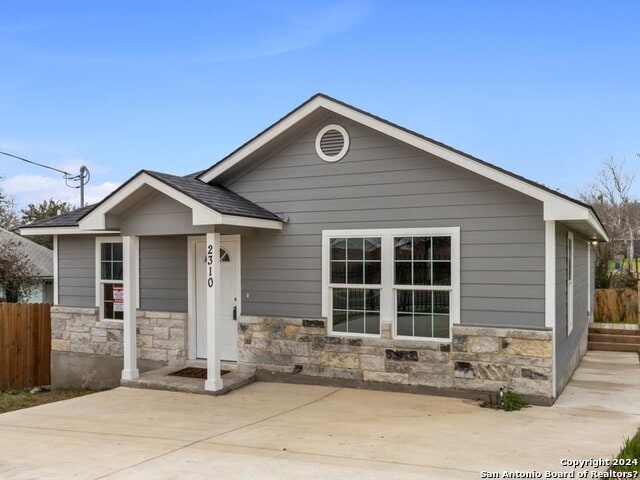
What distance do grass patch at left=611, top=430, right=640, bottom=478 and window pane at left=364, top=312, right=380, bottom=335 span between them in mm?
3486

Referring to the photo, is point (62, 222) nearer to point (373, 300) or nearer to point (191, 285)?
point (191, 285)

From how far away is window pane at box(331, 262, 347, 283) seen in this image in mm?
8062

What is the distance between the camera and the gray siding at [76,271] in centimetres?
1037

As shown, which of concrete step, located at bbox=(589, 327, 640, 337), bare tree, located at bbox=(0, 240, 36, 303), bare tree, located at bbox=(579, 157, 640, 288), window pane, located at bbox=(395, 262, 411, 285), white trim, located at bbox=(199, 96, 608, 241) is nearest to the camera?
white trim, located at bbox=(199, 96, 608, 241)

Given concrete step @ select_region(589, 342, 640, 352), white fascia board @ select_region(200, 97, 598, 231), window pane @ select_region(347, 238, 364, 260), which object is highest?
white fascia board @ select_region(200, 97, 598, 231)

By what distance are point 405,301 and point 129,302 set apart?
437 centimetres

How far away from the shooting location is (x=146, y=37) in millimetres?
14680

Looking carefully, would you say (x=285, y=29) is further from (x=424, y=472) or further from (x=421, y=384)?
A: (x=424, y=472)

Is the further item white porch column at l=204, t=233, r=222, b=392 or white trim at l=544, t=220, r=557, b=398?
white porch column at l=204, t=233, r=222, b=392

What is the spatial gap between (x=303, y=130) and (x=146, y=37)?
343 inches

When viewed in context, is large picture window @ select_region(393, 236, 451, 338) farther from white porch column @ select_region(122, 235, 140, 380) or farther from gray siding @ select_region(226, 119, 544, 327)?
white porch column @ select_region(122, 235, 140, 380)

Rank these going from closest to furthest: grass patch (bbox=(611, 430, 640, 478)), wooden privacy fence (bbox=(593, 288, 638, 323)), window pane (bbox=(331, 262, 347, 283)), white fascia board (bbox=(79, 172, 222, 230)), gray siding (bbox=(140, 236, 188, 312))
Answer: grass patch (bbox=(611, 430, 640, 478)) → white fascia board (bbox=(79, 172, 222, 230)) → window pane (bbox=(331, 262, 347, 283)) → gray siding (bbox=(140, 236, 188, 312)) → wooden privacy fence (bbox=(593, 288, 638, 323))

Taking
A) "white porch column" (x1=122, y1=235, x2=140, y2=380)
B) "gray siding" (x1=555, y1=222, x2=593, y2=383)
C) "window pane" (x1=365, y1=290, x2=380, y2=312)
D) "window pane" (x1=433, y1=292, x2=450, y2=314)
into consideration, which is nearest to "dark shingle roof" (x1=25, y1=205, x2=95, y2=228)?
"white porch column" (x1=122, y1=235, x2=140, y2=380)

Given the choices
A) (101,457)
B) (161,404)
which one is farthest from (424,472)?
(161,404)
